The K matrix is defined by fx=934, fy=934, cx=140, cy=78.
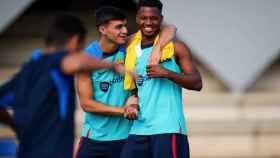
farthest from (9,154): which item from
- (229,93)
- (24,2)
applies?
(229,93)

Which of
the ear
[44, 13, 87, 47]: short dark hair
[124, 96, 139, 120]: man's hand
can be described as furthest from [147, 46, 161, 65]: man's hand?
[44, 13, 87, 47]: short dark hair

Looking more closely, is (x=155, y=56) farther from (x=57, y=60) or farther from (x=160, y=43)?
(x=57, y=60)

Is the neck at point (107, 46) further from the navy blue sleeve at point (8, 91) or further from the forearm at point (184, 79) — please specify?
the navy blue sleeve at point (8, 91)

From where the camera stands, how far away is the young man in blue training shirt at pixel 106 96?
6.76 meters

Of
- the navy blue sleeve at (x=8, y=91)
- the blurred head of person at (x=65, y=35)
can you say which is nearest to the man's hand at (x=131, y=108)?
the blurred head of person at (x=65, y=35)

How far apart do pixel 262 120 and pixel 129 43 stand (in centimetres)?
449

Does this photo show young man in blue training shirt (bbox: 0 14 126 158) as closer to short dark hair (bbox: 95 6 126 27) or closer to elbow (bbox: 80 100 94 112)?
elbow (bbox: 80 100 94 112)

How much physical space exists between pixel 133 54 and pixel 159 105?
45 centimetres

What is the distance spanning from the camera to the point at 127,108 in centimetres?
648

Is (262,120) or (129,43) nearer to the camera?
(129,43)

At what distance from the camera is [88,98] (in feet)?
22.1

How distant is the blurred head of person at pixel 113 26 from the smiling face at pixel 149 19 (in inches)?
10.5

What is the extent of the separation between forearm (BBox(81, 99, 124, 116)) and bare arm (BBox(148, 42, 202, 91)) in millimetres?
394

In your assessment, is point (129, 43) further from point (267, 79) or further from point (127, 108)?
point (267, 79)
